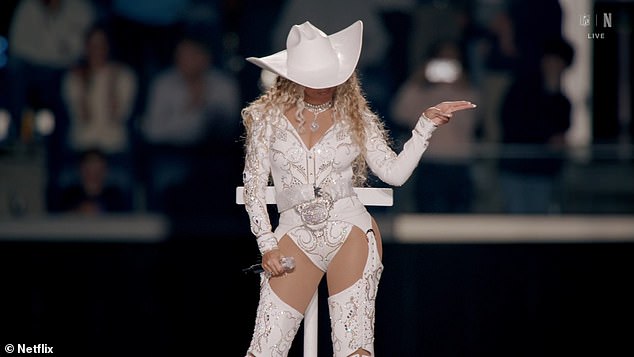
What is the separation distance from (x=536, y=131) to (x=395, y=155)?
376cm

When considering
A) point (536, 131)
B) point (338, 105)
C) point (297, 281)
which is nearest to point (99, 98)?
point (536, 131)

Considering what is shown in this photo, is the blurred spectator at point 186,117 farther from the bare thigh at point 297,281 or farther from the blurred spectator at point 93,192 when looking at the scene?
the bare thigh at point 297,281

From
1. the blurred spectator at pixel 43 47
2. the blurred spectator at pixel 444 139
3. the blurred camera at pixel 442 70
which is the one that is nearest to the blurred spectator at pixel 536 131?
the blurred spectator at pixel 444 139

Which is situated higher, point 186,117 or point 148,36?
point 148,36

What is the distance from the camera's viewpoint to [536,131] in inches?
320

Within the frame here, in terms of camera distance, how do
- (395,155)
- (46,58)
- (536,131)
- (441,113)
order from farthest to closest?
(536,131) < (46,58) < (395,155) < (441,113)

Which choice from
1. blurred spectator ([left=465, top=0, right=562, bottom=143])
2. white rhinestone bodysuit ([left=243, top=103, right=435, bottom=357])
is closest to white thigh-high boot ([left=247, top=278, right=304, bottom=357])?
white rhinestone bodysuit ([left=243, top=103, right=435, bottom=357])

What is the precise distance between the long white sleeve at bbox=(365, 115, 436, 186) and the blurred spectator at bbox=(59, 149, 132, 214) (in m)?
3.71

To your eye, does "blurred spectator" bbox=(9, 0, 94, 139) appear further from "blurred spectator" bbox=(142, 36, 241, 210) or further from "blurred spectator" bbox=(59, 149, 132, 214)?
"blurred spectator" bbox=(142, 36, 241, 210)

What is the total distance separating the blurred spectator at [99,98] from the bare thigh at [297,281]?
12.2 ft

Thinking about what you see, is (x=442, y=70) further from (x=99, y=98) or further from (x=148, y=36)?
(x=99, y=98)

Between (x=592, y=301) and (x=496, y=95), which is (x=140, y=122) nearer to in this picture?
(x=496, y=95)

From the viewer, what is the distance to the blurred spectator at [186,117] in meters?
7.94

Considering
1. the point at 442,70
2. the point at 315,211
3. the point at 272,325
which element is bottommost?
the point at 272,325
